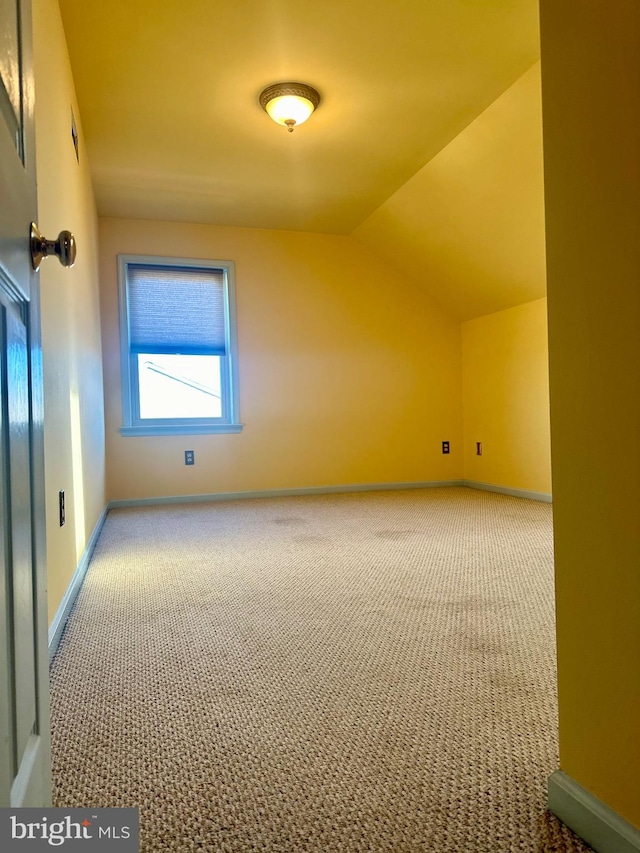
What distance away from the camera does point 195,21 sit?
2230 mm

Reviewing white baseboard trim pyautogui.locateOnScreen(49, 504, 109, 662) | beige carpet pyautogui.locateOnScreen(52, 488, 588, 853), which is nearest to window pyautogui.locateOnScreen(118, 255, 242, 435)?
white baseboard trim pyautogui.locateOnScreen(49, 504, 109, 662)

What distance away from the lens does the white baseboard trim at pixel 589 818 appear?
2.43ft

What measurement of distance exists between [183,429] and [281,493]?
1.01 meters

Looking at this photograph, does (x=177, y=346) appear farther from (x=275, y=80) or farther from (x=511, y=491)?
(x=511, y=491)

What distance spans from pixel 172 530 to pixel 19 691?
2744 mm

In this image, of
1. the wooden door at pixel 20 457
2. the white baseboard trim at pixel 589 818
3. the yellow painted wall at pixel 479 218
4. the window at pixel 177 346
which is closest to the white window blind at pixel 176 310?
the window at pixel 177 346

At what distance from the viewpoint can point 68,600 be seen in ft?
6.21

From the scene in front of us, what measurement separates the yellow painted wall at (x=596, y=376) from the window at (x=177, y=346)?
384 centimetres

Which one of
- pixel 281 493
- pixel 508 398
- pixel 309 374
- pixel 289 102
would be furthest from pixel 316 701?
pixel 508 398

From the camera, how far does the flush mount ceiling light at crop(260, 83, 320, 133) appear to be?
266 cm

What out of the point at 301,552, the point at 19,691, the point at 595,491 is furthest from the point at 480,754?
the point at 301,552

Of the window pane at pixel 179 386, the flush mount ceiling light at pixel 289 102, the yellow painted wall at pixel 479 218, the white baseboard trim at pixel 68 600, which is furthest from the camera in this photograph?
the window pane at pixel 179 386

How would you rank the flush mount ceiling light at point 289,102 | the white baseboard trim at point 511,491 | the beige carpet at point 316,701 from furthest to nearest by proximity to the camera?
the white baseboard trim at point 511,491
the flush mount ceiling light at point 289,102
the beige carpet at point 316,701

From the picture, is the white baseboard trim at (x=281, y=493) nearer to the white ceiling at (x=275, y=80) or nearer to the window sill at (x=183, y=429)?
the window sill at (x=183, y=429)
